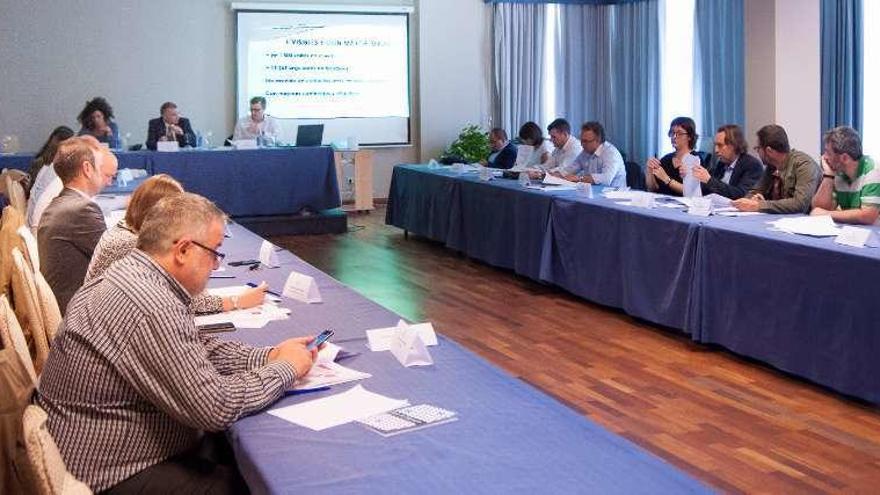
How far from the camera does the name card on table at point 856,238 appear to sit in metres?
4.13

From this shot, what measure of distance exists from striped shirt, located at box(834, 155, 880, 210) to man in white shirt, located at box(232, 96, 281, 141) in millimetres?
6480

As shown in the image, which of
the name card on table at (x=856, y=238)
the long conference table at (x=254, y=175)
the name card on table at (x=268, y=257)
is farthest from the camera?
the long conference table at (x=254, y=175)

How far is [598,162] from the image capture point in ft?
24.5

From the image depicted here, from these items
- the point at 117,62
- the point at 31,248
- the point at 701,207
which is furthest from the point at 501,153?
the point at 31,248

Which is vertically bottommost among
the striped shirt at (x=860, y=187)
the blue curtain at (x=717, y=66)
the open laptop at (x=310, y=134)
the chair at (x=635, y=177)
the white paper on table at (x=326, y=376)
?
the white paper on table at (x=326, y=376)

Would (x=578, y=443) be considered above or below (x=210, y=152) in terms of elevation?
below

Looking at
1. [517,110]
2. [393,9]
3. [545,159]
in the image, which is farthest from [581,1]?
[545,159]

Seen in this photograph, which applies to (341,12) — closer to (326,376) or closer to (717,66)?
(717,66)

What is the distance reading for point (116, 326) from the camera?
1994mm

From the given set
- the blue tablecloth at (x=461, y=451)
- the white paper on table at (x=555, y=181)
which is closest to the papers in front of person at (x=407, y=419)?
the blue tablecloth at (x=461, y=451)

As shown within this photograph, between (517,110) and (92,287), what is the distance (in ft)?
32.9

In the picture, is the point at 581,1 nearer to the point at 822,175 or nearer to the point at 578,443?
the point at 822,175

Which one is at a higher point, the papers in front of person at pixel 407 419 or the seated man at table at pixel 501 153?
the seated man at table at pixel 501 153

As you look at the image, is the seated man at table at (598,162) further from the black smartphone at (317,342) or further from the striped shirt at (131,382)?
the striped shirt at (131,382)
